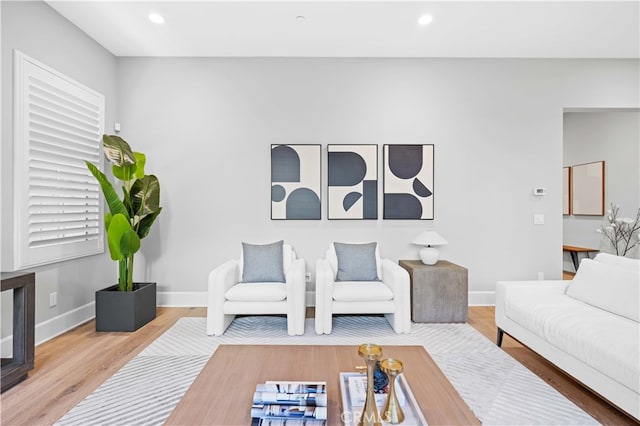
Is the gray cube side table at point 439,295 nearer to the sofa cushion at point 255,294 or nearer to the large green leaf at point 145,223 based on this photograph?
the sofa cushion at point 255,294

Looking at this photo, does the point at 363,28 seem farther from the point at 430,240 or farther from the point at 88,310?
the point at 88,310

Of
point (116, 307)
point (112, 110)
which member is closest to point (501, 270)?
point (116, 307)

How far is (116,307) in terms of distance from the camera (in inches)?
129

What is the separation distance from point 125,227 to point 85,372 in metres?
1.30

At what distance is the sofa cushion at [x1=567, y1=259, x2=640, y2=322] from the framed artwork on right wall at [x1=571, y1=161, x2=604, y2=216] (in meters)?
3.40

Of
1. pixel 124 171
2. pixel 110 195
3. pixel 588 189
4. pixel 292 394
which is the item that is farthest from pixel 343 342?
pixel 588 189

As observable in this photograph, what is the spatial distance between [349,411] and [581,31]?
14.2ft

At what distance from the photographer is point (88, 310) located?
361cm

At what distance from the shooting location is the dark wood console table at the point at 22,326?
2.27 metres

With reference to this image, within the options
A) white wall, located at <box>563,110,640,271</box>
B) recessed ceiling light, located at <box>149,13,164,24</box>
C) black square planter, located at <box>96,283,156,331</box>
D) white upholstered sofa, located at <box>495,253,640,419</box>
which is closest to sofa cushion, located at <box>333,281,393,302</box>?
white upholstered sofa, located at <box>495,253,640,419</box>

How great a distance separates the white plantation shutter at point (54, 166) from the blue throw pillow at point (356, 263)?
8.83 ft

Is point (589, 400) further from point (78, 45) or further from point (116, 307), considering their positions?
point (78, 45)

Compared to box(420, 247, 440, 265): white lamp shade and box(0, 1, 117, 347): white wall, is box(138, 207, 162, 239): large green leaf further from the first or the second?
box(420, 247, 440, 265): white lamp shade

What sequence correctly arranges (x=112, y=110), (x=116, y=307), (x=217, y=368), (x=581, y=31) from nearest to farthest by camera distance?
(x=217, y=368), (x=116, y=307), (x=581, y=31), (x=112, y=110)
